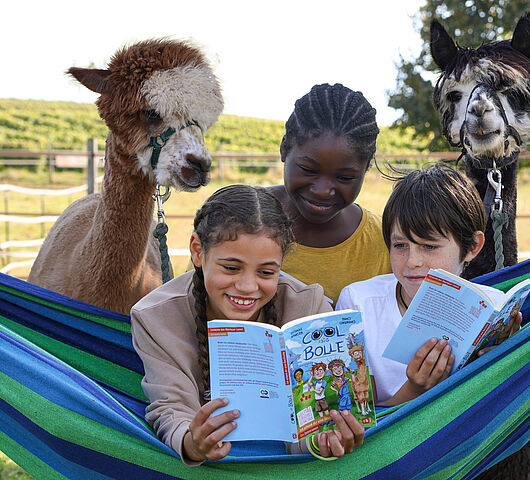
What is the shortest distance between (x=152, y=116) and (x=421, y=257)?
1.52m

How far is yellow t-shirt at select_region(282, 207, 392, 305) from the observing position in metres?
2.70

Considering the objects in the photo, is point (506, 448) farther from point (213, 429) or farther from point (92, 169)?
point (92, 169)

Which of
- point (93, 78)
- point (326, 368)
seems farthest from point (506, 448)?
point (93, 78)

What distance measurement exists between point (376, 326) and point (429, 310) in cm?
46

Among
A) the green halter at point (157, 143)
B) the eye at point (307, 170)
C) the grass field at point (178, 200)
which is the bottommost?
the grass field at point (178, 200)

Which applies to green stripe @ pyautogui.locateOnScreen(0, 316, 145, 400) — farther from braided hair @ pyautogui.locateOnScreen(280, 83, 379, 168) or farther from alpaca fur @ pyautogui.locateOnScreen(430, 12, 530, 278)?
alpaca fur @ pyautogui.locateOnScreen(430, 12, 530, 278)

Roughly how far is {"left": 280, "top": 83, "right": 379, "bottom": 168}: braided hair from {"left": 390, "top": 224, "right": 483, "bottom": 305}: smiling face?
594mm

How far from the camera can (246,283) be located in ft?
6.10

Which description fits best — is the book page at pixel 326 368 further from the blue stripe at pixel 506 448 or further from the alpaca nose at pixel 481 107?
the alpaca nose at pixel 481 107

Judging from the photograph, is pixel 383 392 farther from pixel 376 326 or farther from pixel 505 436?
pixel 505 436

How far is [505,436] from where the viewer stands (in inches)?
74.7

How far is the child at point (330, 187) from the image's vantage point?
2.57 metres

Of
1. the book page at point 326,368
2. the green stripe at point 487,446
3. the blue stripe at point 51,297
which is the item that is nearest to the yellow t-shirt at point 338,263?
the blue stripe at point 51,297

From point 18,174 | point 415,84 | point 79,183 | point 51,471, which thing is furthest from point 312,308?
point 18,174
